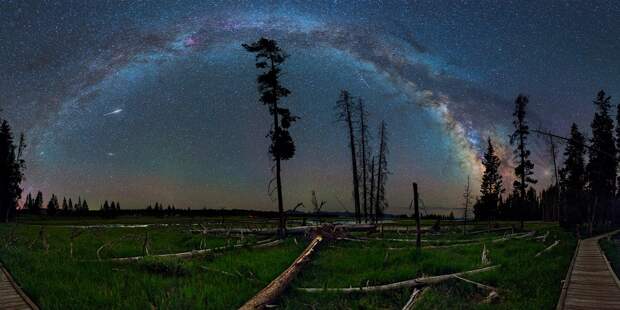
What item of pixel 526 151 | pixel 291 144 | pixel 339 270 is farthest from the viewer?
pixel 526 151

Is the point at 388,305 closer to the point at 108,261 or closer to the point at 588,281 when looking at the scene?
the point at 588,281

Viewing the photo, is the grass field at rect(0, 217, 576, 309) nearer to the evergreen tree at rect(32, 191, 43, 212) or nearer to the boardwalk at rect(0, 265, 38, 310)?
the boardwalk at rect(0, 265, 38, 310)

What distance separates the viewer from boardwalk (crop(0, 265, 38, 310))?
9312mm

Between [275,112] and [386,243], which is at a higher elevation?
[275,112]

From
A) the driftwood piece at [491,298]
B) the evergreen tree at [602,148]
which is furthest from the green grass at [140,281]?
the evergreen tree at [602,148]

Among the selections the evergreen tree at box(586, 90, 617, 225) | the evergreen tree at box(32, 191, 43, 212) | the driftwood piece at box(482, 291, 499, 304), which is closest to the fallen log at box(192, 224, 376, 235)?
the driftwood piece at box(482, 291, 499, 304)

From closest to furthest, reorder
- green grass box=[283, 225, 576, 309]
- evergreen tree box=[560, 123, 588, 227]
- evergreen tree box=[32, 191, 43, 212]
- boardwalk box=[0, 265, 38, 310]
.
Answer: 1. boardwalk box=[0, 265, 38, 310]
2. green grass box=[283, 225, 576, 309]
3. evergreen tree box=[560, 123, 588, 227]
4. evergreen tree box=[32, 191, 43, 212]

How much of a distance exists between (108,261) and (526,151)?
4783cm

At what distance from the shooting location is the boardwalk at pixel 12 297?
9.31 metres

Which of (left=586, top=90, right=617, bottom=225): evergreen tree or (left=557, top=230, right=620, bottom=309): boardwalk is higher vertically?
(left=586, top=90, right=617, bottom=225): evergreen tree

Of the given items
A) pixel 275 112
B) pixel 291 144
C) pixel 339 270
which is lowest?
pixel 339 270

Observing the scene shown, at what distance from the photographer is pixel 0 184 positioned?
69875 millimetres

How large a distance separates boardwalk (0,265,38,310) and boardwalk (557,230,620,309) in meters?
12.2

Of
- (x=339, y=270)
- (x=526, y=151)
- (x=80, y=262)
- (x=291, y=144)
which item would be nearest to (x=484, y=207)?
(x=526, y=151)
